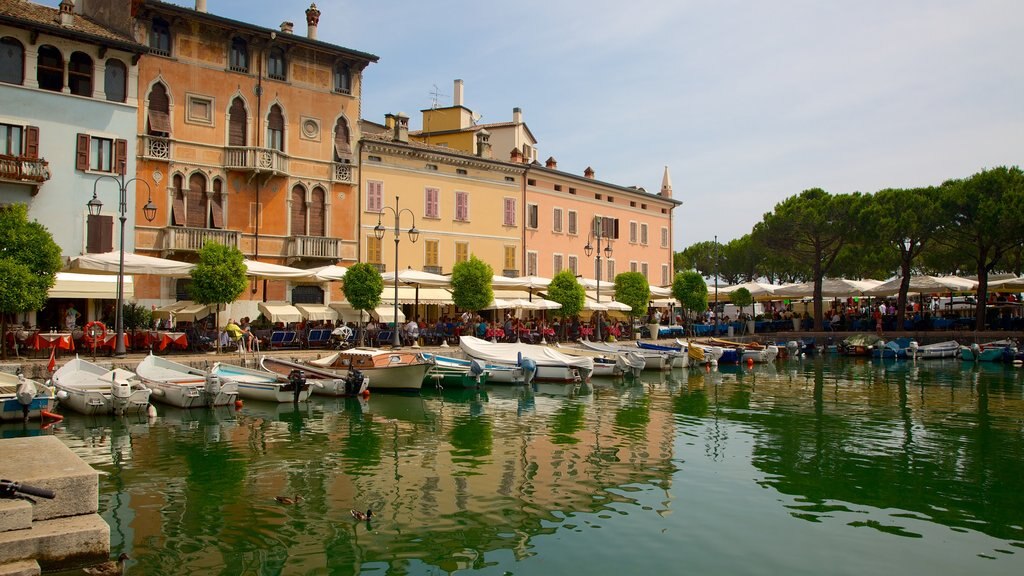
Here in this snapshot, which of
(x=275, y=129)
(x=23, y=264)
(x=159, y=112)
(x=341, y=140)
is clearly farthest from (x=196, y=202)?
(x=23, y=264)

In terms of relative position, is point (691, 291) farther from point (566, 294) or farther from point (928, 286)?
point (928, 286)

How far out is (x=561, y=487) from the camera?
13648 mm

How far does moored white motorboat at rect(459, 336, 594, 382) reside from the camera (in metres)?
31.3

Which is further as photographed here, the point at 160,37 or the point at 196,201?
the point at 196,201

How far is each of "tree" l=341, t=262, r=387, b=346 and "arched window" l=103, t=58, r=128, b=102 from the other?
37.7ft

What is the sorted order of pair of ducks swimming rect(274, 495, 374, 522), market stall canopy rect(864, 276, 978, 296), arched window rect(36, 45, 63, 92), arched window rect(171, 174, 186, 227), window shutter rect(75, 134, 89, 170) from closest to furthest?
pair of ducks swimming rect(274, 495, 374, 522) < arched window rect(36, 45, 63, 92) < window shutter rect(75, 134, 89, 170) < arched window rect(171, 174, 186, 227) < market stall canopy rect(864, 276, 978, 296)

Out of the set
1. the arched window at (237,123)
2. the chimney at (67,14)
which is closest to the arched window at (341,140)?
the arched window at (237,123)

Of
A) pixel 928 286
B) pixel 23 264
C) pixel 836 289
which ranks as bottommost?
pixel 23 264

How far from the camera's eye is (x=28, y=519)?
7.45m

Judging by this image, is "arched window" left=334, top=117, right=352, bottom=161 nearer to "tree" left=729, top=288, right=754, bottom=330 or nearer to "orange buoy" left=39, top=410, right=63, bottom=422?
"orange buoy" left=39, top=410, right=63, bottom=422

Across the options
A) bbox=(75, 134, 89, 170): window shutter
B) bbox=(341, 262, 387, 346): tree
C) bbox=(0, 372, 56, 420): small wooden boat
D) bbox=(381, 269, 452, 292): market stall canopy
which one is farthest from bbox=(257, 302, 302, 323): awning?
bbox=(0, 372, 56, 420): small wooden boat

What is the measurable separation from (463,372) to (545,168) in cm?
2271

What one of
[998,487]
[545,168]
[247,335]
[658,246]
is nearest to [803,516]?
[998,487]

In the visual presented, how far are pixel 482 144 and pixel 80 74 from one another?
2196 cm
